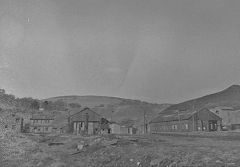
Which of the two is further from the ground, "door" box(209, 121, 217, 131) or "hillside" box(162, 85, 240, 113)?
"hillside" box(162, 85, 240, 113)

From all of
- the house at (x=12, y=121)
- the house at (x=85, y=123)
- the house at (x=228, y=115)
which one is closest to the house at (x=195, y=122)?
the house at (x=228, y=115)

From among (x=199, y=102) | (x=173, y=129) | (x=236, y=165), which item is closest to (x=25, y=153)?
(x=236, y=165)

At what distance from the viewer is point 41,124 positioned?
8881cm

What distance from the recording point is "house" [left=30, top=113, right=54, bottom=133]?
87.9 m

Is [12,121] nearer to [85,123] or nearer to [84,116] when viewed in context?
[84,116]

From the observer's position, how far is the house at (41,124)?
288 ft

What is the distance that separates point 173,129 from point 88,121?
26.0m

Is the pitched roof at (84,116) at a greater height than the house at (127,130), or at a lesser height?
greater

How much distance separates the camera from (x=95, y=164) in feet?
72.6

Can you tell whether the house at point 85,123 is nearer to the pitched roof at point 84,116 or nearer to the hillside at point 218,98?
the pitched roof at point 84,116

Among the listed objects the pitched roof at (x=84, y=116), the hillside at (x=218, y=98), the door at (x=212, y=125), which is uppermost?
the hillside at (x=218, y=98)

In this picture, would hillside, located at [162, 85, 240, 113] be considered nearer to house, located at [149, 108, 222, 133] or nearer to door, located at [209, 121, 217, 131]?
house, located at [149, 108, 222, 133]

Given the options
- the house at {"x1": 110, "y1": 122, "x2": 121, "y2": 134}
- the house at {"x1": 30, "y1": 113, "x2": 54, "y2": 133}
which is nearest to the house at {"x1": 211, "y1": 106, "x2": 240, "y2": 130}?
the house at {"x1": 110, "y1": 122, "x2": 121, "y2": 134}

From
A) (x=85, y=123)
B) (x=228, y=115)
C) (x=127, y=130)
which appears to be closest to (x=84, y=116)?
(x=85, y=123)
